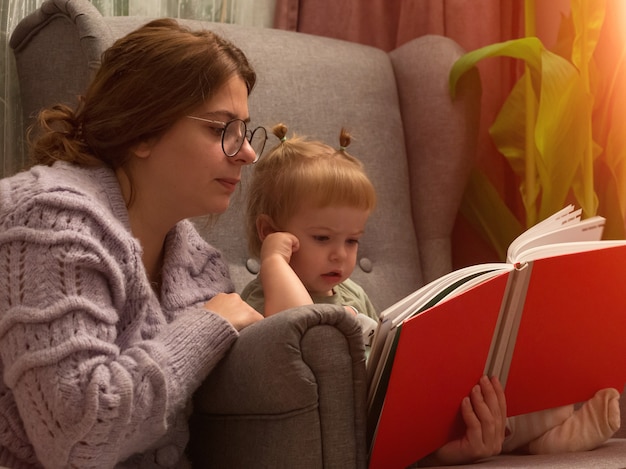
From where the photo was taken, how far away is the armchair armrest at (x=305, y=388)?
1143mm

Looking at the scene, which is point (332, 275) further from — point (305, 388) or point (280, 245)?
point (305, 388)

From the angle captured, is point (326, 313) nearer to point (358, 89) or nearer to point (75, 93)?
point (75, 93)

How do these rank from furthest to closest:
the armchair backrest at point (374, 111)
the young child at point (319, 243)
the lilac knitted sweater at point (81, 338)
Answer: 1. the armchair backrest at point (374, 111)
2. the young child at point (319, 243)
3. the lilac knitted sweater at point (81, 338)

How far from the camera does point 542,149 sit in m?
2.03

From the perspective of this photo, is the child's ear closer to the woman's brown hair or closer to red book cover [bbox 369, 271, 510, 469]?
the woman's brown hair

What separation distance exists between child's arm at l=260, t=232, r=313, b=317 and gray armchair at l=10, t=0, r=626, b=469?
0.49ft

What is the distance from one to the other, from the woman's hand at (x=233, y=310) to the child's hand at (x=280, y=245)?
5.4 inches

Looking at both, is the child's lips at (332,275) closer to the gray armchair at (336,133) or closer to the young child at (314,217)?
the young child at (314,217)

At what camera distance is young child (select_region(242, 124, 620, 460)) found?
139 cm

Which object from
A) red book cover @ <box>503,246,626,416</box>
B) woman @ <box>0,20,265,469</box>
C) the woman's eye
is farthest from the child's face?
red book cover @ <box>503,246,626,416</box>

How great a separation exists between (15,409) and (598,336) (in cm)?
86

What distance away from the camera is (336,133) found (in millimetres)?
2000

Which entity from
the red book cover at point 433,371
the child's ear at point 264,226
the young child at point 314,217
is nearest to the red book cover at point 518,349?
the red book cover at point 433,371

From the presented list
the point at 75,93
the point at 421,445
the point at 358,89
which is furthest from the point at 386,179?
the point at 421,445
